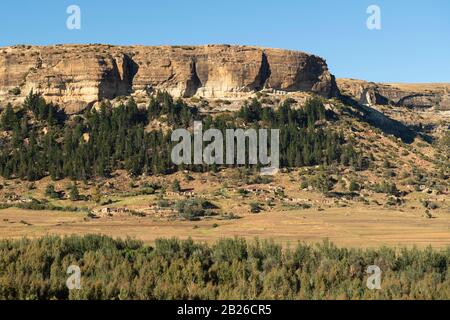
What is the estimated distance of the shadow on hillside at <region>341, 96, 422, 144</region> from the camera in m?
73.1

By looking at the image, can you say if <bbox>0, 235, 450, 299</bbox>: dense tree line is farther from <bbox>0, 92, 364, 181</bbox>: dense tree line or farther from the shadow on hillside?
the shadow on hillside

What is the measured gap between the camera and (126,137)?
57.9m

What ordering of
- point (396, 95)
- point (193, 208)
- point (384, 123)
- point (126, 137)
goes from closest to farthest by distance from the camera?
point (193, 208)
point (126, 137)
point (384, 123)
point (396, 95)

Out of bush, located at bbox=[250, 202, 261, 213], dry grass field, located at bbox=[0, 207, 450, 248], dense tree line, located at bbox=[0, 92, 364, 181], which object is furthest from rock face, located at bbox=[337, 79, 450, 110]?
bush, located at bbox=[250, 202, 261, 213]

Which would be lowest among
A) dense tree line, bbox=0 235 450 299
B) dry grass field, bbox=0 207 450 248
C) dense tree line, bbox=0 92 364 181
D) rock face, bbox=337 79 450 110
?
dry grass field, bbox=0 207 450 248

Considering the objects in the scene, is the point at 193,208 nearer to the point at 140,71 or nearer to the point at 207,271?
the point at 207,271

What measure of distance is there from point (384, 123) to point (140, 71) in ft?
103

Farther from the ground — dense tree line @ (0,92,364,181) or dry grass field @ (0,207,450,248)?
dense tree line @ (0,92,364,181)

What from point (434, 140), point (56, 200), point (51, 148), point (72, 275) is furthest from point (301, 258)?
point (434, 140)

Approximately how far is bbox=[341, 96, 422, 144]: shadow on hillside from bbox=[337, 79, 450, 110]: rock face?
1074 centimetres

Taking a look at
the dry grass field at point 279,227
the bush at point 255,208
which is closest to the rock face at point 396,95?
the dry grass field at point 279,227

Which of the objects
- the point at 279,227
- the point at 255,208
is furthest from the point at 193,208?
the point at 279,227

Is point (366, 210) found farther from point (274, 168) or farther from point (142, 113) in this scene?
point (142, 113)
